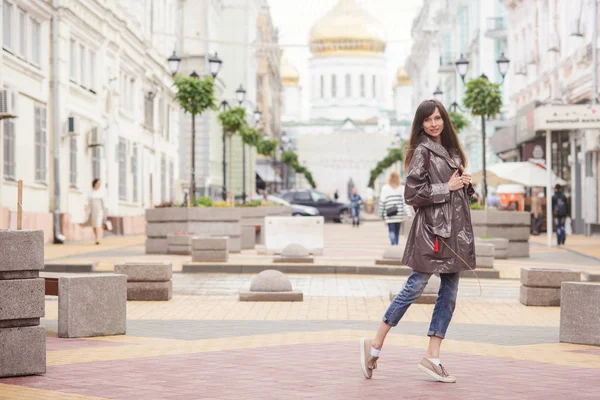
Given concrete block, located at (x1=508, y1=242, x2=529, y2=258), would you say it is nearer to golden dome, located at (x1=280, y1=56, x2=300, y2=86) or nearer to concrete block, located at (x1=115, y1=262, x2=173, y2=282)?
concrete block, located at (x1=115, y1=262, x2=173, y2=282)

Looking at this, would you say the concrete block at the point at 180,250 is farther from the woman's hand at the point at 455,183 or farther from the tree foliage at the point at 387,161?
the tree foliage at the point at 387,161

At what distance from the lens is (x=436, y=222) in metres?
7.85

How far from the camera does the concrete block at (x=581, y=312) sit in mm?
9977

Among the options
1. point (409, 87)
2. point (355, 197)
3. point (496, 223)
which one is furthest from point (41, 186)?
point (409, 87)

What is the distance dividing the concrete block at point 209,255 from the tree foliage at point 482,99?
12335 millimetres

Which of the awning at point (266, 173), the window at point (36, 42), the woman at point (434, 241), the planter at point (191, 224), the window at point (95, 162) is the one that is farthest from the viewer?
the awning at point (266, 173)

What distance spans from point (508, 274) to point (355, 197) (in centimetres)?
3475

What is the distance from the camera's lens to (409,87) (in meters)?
169

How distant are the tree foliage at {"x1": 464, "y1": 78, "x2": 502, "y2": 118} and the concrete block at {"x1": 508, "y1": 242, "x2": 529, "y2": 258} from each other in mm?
6897

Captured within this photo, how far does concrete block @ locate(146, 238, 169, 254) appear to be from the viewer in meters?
25.2

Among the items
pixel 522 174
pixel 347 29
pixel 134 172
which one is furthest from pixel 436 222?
pixel 347 29

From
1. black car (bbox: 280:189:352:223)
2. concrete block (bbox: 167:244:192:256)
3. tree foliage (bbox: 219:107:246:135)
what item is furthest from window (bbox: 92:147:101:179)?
black car (bbox: 280:189:352:223)

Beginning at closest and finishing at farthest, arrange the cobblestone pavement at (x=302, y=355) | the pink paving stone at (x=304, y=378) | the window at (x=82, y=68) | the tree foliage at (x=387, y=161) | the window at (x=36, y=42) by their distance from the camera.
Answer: the pink paving stone at (x=304, y=378)
the cobblestone pavement at (x=302, y=355)
the window at (x=36, y=42)
the window at (x=82, y=68)
the tree foliage at (x=387, y=161)

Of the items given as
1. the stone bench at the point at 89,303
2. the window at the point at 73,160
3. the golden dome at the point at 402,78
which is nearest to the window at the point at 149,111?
the window at the point at 73,160
